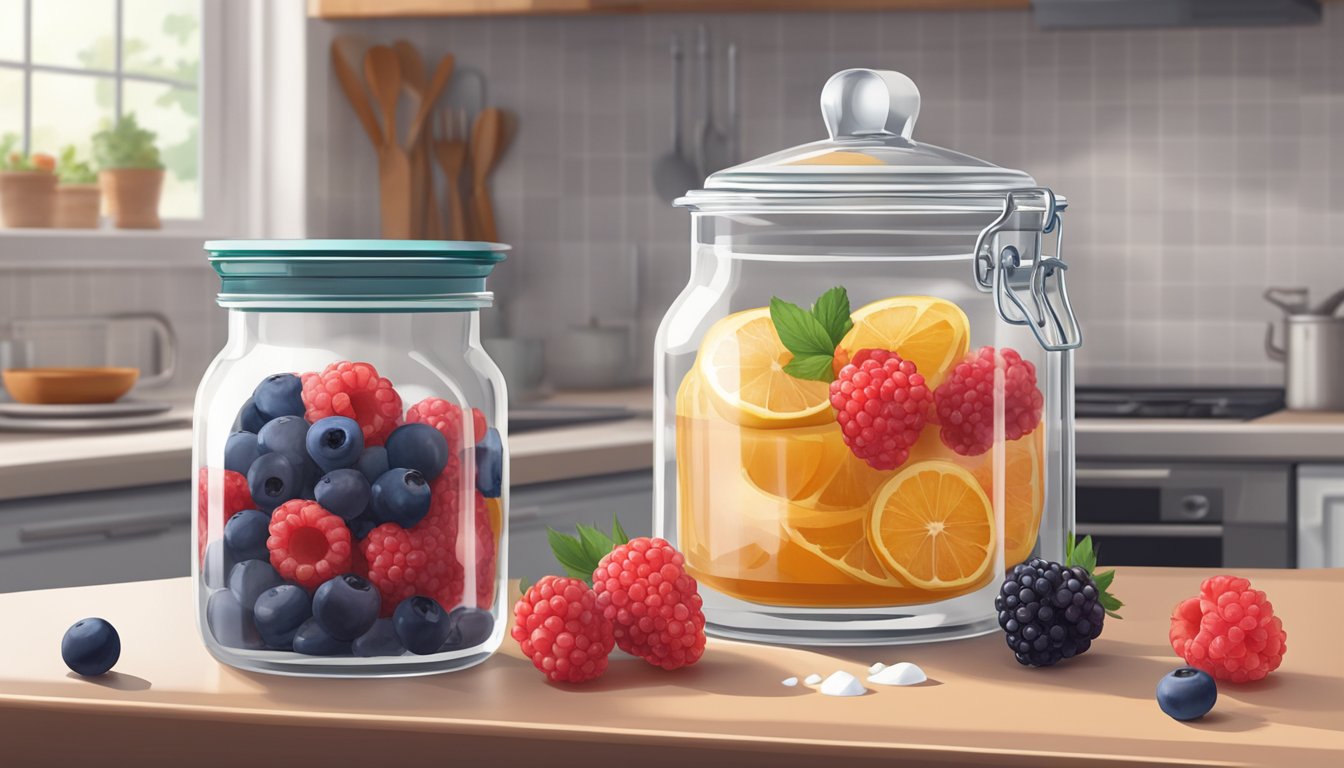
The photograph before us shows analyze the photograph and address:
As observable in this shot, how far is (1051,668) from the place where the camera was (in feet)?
2.72

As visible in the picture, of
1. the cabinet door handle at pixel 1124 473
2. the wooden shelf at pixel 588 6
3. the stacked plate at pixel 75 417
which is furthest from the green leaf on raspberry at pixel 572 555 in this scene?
the wooden shelf at pixel 588 6

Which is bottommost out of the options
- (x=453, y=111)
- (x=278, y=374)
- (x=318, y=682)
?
(x=318, y=682)

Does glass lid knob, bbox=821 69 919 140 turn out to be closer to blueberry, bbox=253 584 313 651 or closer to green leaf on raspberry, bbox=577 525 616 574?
green leaf on raspberry, bbox=577 525 616 574

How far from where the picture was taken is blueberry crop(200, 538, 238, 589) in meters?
0.80

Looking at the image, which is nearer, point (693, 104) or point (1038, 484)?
point (1038, 484)

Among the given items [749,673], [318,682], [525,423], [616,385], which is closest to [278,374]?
[318,682]

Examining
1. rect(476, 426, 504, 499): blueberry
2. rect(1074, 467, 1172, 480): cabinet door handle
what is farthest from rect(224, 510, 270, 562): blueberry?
rect(1074, 467, 1172, 480): cabinet door handle

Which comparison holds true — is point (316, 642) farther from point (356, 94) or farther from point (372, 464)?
point (356, 94)

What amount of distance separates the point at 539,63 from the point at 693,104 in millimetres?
342

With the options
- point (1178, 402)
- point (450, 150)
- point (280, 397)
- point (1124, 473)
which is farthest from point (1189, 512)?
point (280, 397)

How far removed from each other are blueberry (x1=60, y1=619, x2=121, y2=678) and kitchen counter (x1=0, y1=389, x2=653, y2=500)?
1244mm

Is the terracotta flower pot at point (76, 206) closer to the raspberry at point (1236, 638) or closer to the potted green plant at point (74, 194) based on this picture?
the potted green plant at point (74, 194)

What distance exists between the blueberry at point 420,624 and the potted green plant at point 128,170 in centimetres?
237

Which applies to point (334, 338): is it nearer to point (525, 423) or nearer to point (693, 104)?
point (525, 423)
